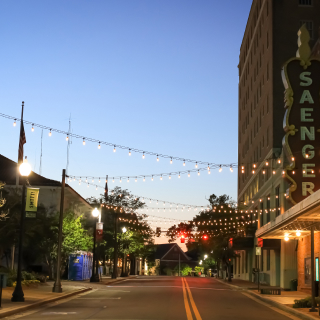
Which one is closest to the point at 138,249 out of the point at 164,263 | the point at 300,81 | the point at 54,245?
the point at 54,245

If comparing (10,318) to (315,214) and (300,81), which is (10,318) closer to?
(315,214)

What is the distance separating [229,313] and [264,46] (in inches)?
1572

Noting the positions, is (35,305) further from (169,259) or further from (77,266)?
(169,259)

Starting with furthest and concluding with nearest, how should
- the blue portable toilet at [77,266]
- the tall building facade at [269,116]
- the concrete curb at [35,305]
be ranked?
the blue portable toilet at [77,266] < the tall building facade at [269,116] < the concrete curb at [35,305]

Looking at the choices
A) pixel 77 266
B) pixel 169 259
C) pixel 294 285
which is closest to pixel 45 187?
pixel 77 266

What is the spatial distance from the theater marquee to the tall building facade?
169 inches

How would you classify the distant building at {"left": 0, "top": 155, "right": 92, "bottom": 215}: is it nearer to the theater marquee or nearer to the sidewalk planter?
the sidewalk planter

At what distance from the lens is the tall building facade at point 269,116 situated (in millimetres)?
42031

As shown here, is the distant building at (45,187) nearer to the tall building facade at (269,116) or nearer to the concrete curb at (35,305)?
the tall building facade at (269,116)

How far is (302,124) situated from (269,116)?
1415 centimetres

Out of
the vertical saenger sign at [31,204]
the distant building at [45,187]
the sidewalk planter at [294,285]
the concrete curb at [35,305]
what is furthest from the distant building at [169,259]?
the vertical saenger sign at [31,204]

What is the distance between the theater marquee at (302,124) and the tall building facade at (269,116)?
4.29 metres

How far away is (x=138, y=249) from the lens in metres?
67.5

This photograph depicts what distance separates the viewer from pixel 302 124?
1340 inches
